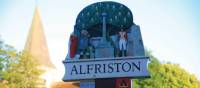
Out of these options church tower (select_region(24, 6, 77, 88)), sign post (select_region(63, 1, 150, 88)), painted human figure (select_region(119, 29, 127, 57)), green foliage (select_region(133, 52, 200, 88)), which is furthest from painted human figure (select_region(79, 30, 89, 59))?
church tower (select_region(24, 6, 77, 88))

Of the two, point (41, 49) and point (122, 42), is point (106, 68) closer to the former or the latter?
point (122, 42)

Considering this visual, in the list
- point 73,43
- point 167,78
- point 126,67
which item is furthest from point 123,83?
point 167,78

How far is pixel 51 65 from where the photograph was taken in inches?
2820

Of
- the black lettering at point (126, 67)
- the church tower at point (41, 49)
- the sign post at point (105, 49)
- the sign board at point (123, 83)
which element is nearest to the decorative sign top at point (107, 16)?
the sign post at point (105, 49)

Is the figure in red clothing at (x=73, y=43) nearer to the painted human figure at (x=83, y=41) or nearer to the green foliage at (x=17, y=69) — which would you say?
the painted human figure at (x=83, y=41)

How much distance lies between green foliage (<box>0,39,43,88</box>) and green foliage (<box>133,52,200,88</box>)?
7.51m

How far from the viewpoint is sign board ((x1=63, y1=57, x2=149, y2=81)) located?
59.8 ft

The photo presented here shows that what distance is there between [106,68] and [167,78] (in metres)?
23.8

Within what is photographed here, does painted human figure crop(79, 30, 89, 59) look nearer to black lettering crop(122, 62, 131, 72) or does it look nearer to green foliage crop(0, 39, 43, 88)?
black lettering crop(122, 62, 131, 72)

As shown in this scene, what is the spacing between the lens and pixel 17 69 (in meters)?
37.7

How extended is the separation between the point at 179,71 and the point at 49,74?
97.7 feet

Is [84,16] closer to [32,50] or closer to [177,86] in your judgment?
[177,86]

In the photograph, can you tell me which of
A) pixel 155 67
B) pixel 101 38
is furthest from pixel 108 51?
pixel 155 67

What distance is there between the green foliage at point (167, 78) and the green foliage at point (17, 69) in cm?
751
